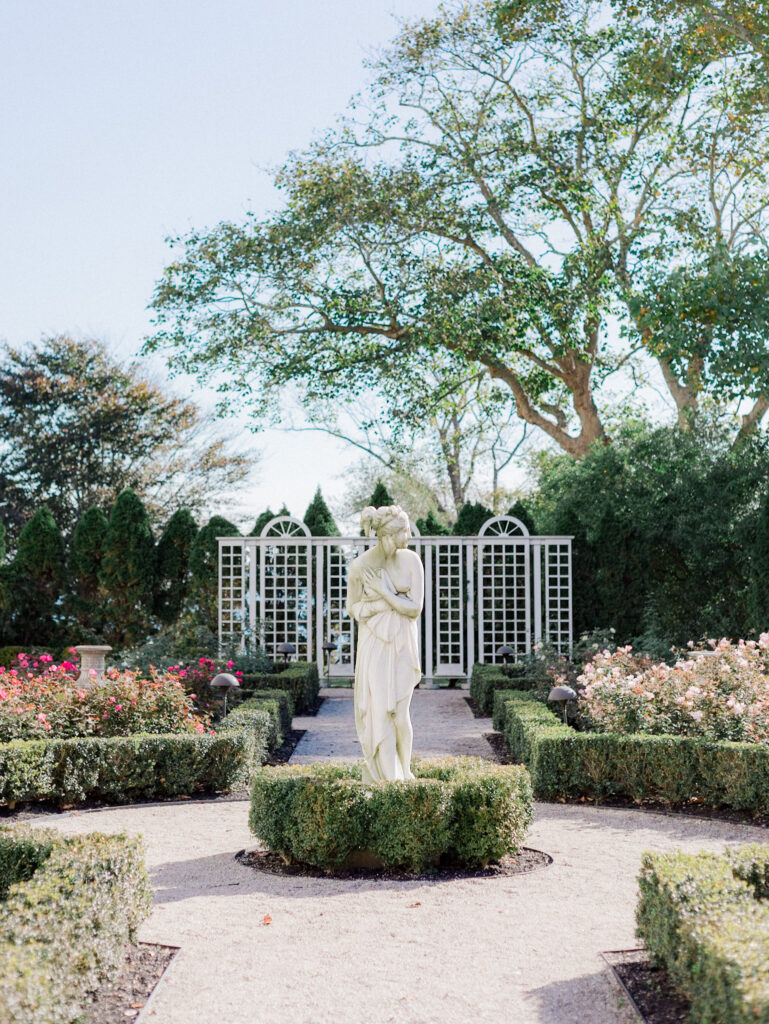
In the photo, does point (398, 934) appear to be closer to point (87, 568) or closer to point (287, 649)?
point (287, 649)

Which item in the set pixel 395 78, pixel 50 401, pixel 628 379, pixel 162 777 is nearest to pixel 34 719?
pixel 162 777

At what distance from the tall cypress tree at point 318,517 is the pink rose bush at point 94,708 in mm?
10801

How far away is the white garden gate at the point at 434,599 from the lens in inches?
644

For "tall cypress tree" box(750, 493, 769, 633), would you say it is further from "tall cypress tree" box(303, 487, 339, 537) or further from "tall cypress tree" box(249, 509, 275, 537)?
"tall cypress tree" box(249, 509, 275, 537)

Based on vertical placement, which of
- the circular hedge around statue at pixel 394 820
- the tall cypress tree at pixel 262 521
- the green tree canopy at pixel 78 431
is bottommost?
the circular hedge around statue at pixel 394 820

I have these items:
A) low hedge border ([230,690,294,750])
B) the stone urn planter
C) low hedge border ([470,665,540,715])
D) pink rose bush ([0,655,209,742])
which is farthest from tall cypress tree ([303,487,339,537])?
pink rose bush ([0,655,209,742])

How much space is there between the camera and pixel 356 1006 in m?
3.65

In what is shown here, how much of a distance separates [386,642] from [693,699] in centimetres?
361

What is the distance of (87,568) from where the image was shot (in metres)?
17.9

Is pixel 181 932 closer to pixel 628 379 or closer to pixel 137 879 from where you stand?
pixel 137 879

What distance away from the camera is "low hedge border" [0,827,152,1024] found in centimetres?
304

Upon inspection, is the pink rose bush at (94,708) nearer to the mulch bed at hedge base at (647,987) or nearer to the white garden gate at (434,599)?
the mulch bed at hedge base at (647,987)

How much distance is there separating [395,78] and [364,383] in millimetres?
5279

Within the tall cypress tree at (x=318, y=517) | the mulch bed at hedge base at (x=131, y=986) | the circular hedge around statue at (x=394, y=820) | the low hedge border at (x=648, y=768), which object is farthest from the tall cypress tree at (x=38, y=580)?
the mulch bed at hedge base at (x=131, y=986)
